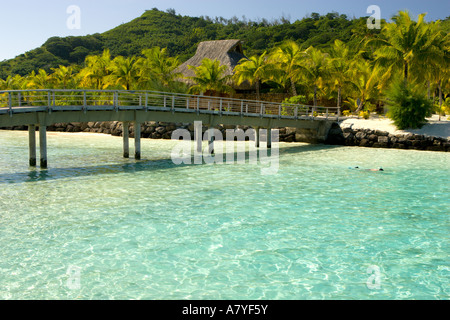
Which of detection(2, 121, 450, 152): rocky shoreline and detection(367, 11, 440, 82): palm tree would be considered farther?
detection(367, 11, 440, 82): palm tree

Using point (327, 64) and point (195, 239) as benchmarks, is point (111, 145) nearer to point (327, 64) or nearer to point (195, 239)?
point (327, 64)

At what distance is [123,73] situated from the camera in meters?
40.6

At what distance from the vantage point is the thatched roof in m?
45.2

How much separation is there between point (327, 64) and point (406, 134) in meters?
10.2

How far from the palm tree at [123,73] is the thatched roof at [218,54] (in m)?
5.91

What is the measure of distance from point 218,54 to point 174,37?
4895cm

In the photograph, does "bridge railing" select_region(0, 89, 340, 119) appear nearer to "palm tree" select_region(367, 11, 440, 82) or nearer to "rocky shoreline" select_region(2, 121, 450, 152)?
"rocky shoreline" select_region(2, 121, 450, 152)

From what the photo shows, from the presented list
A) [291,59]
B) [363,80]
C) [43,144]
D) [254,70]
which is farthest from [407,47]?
[43,144]

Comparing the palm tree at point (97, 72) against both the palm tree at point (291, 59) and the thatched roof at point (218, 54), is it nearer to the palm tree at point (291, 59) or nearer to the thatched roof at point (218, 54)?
the thatched roof at point (218, 54)

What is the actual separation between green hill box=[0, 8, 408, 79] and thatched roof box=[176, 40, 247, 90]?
51.1 feet

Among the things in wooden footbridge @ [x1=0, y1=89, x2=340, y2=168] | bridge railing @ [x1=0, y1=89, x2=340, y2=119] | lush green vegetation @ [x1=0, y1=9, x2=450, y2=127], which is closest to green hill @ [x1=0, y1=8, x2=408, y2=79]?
lush green vegetation @ [x1=0, y1=9, x2=450, y2=127]

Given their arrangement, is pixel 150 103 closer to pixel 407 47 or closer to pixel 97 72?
pixel 97 72
